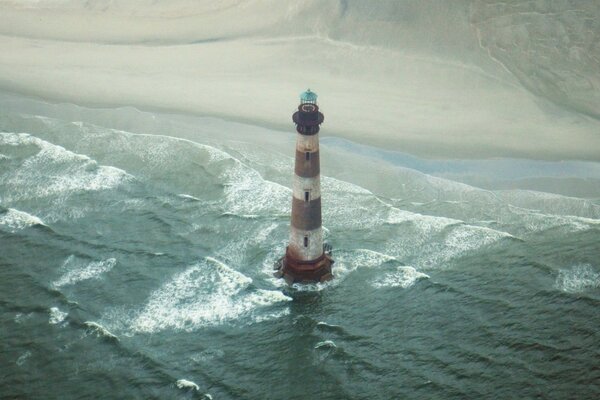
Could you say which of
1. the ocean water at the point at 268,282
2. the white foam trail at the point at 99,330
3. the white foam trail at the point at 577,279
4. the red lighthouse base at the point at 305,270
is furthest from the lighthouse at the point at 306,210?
the white foam trail at the point at 577,279

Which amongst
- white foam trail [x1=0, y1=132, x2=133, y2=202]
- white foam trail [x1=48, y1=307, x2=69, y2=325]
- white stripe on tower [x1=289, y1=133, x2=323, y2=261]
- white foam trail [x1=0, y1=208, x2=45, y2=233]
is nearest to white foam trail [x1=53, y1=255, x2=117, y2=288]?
white foam trail [x1=48, y1=307, x2=69, y2=325]

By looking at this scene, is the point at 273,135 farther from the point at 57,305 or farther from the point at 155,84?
the point at 57,305

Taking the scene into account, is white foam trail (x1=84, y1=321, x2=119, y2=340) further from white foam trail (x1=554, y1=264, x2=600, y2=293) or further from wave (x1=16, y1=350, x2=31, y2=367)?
white foam trail (x1=554, y1=264, x2=600, y2=293)

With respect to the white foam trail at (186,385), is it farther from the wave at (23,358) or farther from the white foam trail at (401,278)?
the white foam trail at (401,278)

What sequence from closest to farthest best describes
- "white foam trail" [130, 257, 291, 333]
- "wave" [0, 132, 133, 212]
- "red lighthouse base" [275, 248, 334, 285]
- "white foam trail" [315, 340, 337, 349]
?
"white foam trail" [315, 340, 337, 349]
"white foam trail" [130, 257, 291, 333]
"red lighthouse base" [275, 248, 334, 285]
"wave" [0, 132, 133, 212]

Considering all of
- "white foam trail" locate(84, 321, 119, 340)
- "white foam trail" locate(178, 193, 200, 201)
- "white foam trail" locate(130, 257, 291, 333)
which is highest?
"white foam trail" locate(178, 193, 200, 201)

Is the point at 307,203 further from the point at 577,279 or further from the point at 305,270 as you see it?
the point at 577,279
